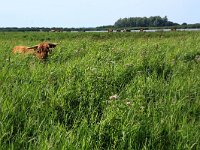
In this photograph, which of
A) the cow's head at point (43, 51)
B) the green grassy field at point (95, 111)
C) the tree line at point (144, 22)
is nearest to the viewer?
the green grassy field at point (95, 111)

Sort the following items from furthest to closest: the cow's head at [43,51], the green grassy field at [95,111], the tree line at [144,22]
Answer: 1. the tree line at [144,22]
2. the cow's head at [43,51]
3. the green grassy field at [95,111]

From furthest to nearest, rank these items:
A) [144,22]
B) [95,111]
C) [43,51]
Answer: [144,22], [43,51], [95,111]

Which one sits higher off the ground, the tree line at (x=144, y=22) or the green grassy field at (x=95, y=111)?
the green grassy field at (x=95, y=111)

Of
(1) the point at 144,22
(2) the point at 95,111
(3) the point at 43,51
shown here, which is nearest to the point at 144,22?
(1) the point at 144,22

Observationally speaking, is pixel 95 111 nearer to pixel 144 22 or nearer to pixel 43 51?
pixel 43 51

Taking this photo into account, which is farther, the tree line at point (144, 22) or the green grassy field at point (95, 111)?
the tree line at point (144, 22)

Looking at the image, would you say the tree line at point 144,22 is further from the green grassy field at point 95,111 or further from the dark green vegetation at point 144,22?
the green grassy field at point 95,111

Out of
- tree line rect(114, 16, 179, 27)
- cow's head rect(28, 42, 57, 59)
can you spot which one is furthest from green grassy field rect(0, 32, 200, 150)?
tree line rect(114, 16, 179, 27)

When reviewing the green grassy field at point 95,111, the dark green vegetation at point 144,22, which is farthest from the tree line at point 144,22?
the green grassy field at point 95,111

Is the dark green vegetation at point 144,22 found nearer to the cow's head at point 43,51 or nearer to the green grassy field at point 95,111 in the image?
the cow's head at point 43,51

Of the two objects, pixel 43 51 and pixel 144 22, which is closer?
pixel 43 51

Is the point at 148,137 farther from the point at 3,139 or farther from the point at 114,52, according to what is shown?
the point at 114,52

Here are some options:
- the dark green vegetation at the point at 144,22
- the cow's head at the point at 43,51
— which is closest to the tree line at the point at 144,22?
the dark green vegetation at the point at 144,22

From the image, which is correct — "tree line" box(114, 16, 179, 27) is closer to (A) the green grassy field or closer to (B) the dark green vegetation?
(B) the dark green vegetation
